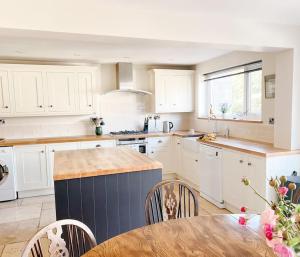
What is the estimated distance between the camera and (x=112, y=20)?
7.55 feet

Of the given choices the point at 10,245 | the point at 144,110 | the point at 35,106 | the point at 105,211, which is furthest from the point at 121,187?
the point at 144,110

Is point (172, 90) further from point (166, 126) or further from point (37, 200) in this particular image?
point (37, 200)

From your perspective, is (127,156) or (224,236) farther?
(127,156)

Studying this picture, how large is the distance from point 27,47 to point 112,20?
1.86m

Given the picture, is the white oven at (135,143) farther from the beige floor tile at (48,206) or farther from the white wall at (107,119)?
the beige floor tile at (48,206)

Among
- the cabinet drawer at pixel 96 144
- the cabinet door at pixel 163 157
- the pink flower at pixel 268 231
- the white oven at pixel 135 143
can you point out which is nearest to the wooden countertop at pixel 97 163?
the cabinet drawer at pixel 96 144

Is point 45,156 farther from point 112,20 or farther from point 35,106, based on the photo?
point 112,20

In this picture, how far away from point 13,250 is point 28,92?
8.44 feet

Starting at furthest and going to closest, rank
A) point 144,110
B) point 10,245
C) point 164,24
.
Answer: point 144,110
point 10,245
point 164,24

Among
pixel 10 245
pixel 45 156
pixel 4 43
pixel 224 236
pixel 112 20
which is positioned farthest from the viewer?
pixel 45 156

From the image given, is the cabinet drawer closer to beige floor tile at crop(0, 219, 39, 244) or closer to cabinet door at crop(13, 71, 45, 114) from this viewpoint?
cabinet door at crop(13, 71, 45, 114)

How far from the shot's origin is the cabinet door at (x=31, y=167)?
4062 mm

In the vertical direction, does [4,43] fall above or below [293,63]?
above

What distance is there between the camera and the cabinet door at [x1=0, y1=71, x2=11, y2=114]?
415 centimetres
